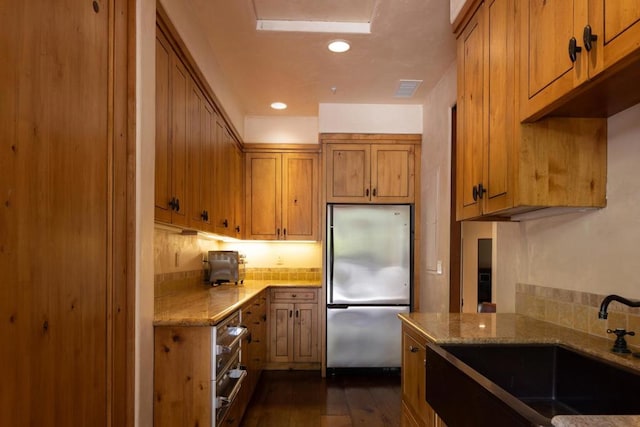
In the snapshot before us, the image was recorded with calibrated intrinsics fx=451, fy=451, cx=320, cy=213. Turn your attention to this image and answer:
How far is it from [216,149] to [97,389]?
2.40 m

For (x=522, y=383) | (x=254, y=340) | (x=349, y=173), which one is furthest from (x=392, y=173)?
(x=522, y=383)

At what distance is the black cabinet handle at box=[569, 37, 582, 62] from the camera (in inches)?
54.1

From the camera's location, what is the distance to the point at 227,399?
2.39m

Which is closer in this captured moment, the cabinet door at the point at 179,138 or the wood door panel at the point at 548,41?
the wood door panel at the point at 548,41

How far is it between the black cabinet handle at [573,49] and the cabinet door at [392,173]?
10.6ft

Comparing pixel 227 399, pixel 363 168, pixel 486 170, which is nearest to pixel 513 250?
pixel 486 170

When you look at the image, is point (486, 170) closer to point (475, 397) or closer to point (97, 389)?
point (475, 397)

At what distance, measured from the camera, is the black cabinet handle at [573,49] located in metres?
1.37

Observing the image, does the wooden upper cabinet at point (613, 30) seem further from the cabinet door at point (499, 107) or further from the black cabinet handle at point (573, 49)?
the cabinet door at point (499, 107)

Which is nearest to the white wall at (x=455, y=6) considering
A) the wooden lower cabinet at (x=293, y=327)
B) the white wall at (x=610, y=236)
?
the white wall at (x=610, y=236)

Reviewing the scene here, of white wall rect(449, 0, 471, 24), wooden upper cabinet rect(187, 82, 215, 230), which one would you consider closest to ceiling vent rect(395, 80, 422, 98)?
white wall rect(449, 0, 471, 24)

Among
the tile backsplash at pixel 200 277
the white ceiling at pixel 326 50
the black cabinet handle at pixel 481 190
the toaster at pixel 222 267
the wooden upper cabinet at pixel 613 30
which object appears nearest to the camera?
the wooden upper cabinet at pixel 613 30

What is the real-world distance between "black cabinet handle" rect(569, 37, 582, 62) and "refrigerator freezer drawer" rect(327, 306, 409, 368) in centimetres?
344

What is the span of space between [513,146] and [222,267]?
9.79 ft
